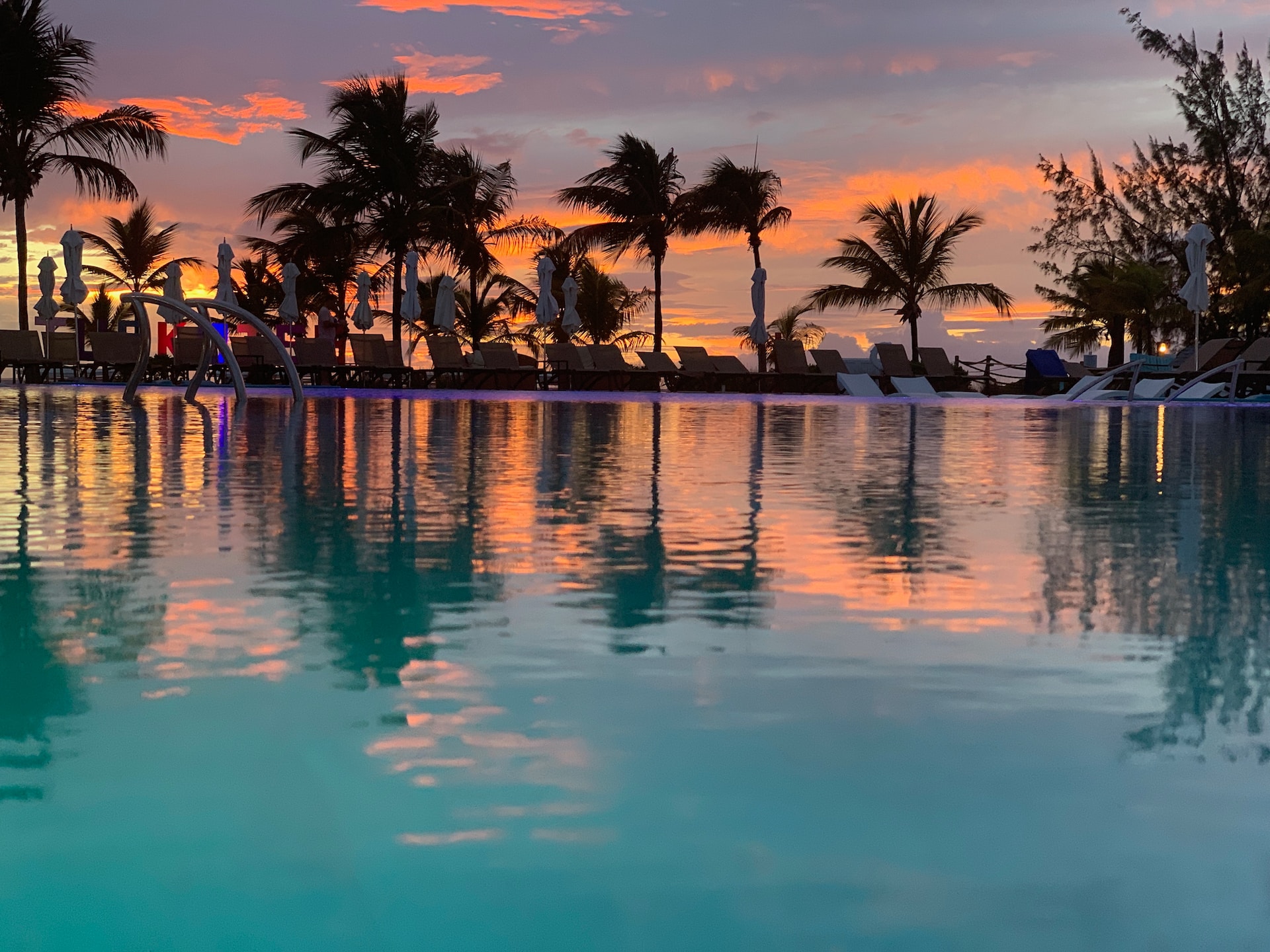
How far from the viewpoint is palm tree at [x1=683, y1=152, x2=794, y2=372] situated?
34500 mm

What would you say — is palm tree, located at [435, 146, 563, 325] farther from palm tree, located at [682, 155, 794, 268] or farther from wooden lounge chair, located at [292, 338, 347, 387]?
wooden lounge chair, located at [292, 338, 347, 387]

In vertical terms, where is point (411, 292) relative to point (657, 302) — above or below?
below

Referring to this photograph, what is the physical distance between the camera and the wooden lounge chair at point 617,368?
26.9 meters

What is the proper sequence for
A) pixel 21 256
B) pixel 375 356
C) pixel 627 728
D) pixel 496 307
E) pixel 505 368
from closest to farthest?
pixel 627 728 < pixel 375 356 < pixel 21 256 < pixel 505 368 < pixel 496 307

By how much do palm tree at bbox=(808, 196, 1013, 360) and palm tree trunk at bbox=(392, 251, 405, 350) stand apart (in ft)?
32.6

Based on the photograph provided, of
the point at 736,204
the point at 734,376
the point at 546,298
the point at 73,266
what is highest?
the point at 736,204

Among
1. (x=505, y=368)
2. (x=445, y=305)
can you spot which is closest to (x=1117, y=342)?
(x=505, y=368)

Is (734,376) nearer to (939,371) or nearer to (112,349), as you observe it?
(939,371)

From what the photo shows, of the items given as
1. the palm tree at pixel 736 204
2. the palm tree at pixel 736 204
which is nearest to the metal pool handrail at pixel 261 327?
the palm tree at pixel 736 204

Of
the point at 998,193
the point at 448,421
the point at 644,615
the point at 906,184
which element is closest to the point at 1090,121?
the point at 998,193

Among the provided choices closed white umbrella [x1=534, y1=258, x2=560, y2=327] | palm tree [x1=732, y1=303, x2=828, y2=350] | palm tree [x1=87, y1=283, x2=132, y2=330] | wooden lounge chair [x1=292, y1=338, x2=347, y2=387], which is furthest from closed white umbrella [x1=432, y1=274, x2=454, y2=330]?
palm tree [x1=87, y1=283, x2=132, y2=330]

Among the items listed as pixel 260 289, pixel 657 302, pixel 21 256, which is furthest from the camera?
pixel 260 289

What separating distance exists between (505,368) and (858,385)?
20.5 ft

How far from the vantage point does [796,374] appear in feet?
87.7
